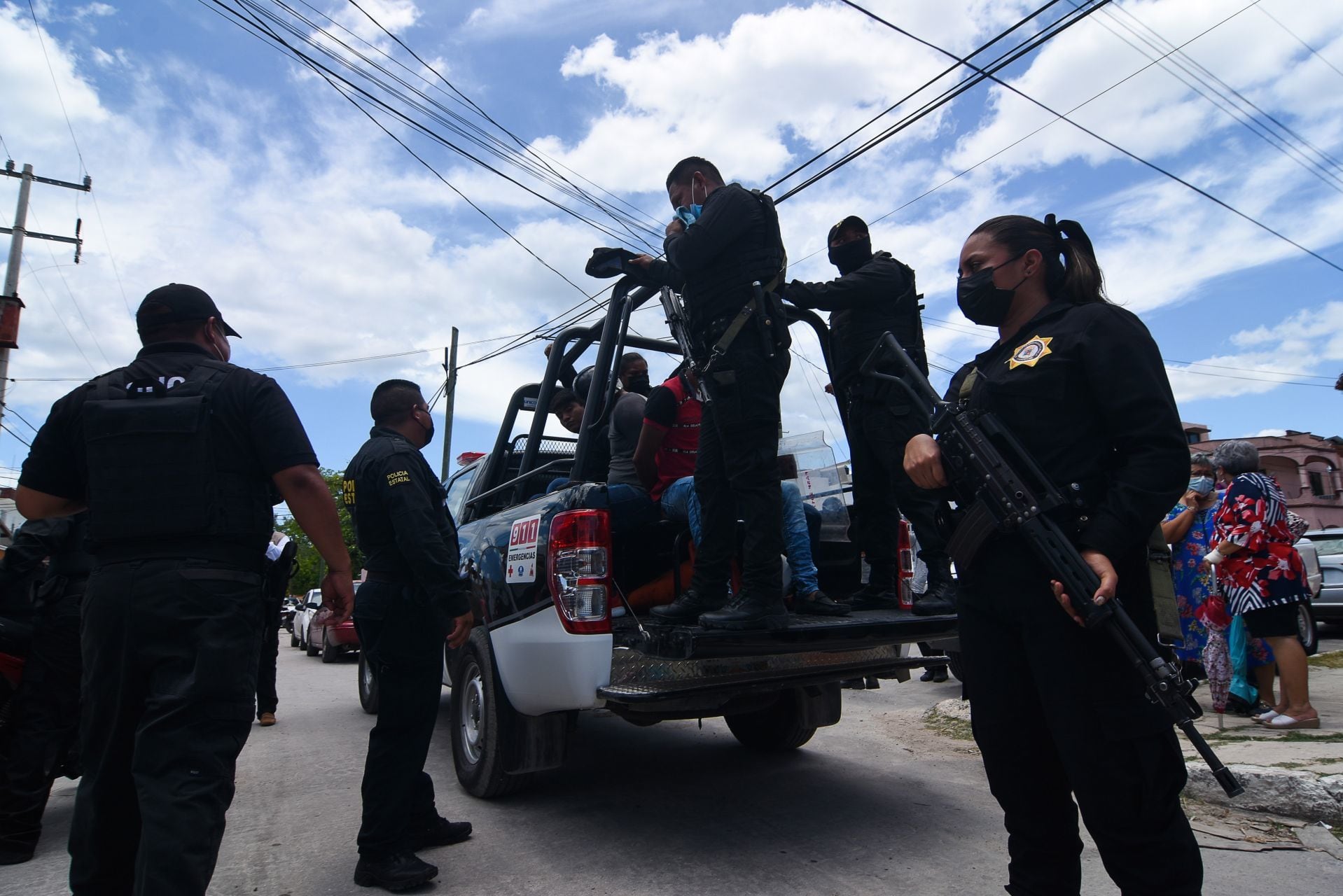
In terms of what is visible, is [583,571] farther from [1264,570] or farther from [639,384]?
[1264,570]

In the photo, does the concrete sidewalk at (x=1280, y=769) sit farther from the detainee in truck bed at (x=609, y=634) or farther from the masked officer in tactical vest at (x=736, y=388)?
the masked officer in tactical vest at (x=736, y=388)

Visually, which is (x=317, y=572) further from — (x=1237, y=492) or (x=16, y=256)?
(x=1237, y=492)

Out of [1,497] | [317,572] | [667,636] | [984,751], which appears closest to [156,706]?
[667,636]

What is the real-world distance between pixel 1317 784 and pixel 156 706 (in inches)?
166

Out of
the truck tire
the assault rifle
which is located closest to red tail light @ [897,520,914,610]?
the truck tire

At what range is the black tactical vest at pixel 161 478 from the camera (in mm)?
Result: 2314

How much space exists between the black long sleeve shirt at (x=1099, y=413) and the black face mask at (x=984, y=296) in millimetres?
103

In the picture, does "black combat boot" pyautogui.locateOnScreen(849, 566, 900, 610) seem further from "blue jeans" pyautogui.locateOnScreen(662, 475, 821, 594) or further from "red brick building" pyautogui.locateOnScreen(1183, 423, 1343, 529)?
"red brick building" pyautogui.locateOnScreen(1183, 423, 1343, 529)

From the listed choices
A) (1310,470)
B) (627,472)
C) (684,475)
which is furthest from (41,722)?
(1310,470)

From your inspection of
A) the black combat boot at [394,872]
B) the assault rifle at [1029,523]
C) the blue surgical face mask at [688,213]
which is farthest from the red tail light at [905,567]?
the black combat boot at [394,872]

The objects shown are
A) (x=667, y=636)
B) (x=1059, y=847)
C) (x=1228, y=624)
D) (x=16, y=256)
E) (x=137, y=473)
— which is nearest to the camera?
(x=1059, y=847)

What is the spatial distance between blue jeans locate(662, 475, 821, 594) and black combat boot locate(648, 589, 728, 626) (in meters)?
0.43

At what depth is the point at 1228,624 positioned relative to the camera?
5484 millimetres

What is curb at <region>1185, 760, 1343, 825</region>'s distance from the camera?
11.3 ft
